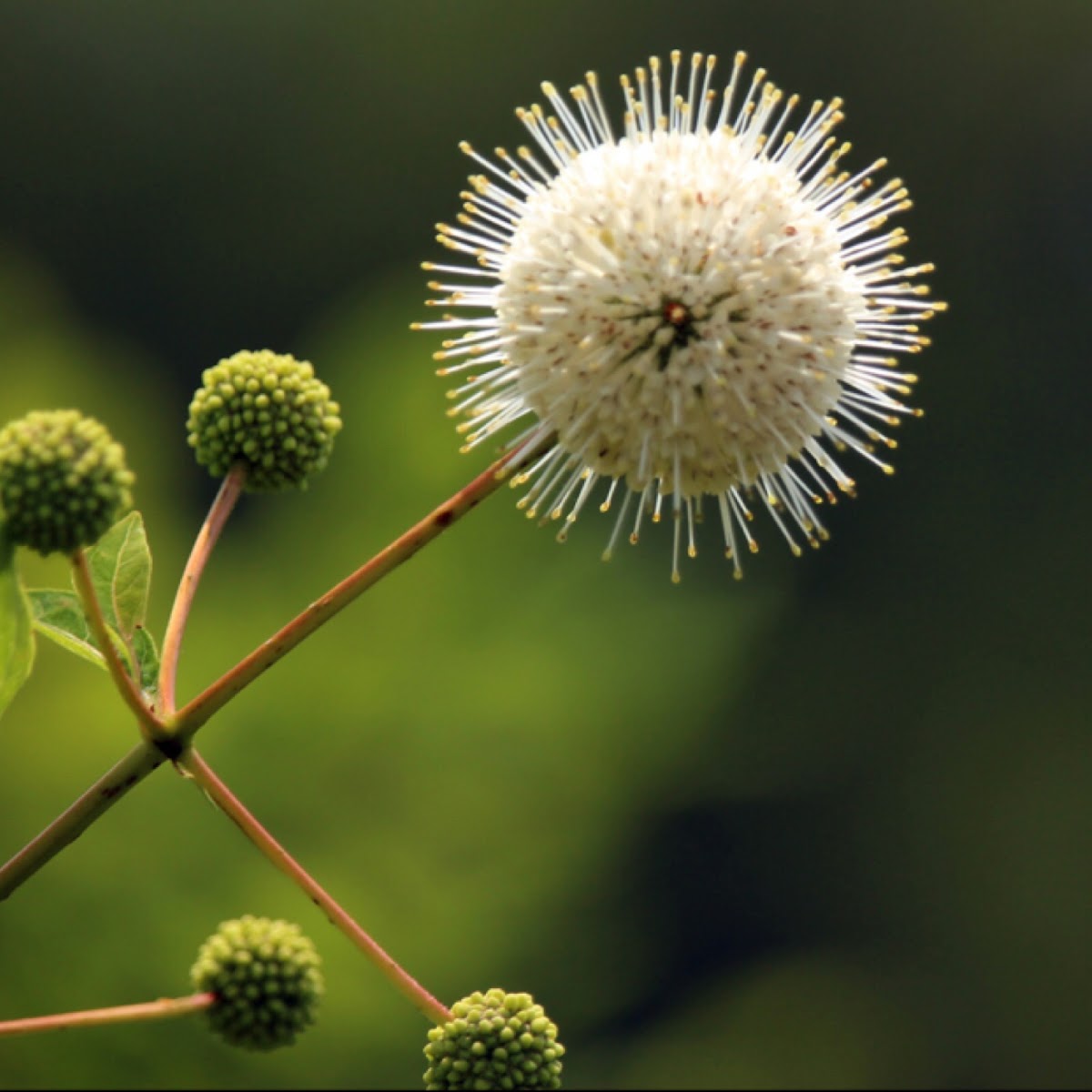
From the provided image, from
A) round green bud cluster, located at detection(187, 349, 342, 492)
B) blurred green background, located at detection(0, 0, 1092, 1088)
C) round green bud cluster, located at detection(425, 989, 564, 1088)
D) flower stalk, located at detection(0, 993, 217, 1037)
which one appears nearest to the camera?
flower stalk, located at detection(0, 993, 217, 1037)

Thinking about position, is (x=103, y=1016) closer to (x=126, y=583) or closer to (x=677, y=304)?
(x=126, y=583)

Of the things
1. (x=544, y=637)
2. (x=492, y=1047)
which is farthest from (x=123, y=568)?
(x=544, y=637)

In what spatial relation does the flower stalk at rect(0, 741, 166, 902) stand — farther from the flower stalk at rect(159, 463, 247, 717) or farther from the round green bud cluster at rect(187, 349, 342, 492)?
the round green bud cluster at rect(187, 349, 342, 492)

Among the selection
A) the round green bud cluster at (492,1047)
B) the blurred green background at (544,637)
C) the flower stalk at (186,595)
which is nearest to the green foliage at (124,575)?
the flower stalk at (186,595)

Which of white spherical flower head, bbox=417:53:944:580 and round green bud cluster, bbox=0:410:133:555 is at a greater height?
round green bud cluster, bbox=0:410:133:555

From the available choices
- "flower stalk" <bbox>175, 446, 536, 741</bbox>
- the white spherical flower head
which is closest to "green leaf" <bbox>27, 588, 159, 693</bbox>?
"flower stalk" <bbox>175, 446, 536, 741</bbox>

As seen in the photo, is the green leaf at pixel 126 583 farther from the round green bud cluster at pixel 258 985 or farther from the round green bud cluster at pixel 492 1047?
the round green bud cluster at pixel 492 1047

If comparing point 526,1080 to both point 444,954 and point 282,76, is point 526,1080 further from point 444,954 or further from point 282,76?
point 282,76
